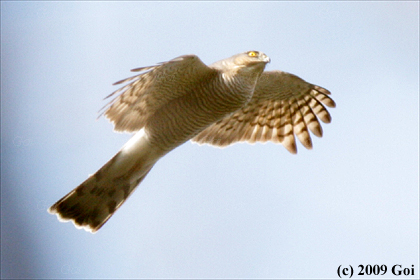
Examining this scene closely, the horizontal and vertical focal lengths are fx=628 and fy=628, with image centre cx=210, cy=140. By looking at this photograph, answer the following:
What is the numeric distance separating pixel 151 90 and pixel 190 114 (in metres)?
0.45

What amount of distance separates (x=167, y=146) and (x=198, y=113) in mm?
506

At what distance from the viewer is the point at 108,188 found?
6.51 metres

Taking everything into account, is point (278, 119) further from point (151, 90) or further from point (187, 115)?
point (151, 90)

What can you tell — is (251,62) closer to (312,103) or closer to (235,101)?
(235,101)

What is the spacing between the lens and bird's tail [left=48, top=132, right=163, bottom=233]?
20.7 feet

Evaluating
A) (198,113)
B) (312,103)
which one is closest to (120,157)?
(198,113)

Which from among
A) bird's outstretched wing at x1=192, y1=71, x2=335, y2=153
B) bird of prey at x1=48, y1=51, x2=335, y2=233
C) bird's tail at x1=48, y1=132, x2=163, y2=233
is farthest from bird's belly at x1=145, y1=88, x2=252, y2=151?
bird's outstretched wing at x1=192, y1=71, x2=335, y2=153

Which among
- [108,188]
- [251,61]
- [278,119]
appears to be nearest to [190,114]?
[251,61]

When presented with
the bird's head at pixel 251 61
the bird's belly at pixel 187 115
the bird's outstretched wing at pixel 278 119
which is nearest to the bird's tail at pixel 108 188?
the bird's belly at pixel 187 115

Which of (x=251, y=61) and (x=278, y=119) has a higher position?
(x=251, y=61)

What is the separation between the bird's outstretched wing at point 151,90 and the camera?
5.63 meters

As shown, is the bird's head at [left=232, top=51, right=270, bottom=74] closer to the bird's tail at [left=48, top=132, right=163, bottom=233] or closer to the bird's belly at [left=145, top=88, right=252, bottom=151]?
the bird's belly at [left=145, top=88, right=252, bottom=151]

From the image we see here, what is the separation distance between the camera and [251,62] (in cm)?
578

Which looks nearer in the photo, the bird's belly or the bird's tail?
the bird's belly
